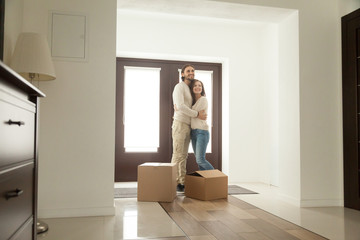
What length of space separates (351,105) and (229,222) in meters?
1.72

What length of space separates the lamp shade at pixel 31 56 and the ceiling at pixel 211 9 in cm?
104

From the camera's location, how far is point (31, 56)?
2.28m

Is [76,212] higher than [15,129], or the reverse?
[15,129]

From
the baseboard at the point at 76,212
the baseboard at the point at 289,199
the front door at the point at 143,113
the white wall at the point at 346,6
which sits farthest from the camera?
the front door at the point at 143,113

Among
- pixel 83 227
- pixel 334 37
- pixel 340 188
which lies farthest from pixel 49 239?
pixel 334 37

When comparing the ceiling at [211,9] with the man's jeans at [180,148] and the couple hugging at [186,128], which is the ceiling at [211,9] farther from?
the man's jeans at [180,148]

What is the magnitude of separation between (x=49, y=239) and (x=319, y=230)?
184 cm

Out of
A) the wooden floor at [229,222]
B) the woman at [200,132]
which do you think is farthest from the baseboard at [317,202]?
the woman at [200,132]

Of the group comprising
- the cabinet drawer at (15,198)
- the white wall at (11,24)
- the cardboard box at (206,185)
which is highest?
the white wall at (11,24)

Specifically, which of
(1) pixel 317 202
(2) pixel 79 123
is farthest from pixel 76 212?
(1) pixel 317 202

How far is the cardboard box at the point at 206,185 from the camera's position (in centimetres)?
340

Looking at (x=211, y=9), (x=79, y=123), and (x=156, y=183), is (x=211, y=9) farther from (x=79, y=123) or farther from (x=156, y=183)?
(x=156, y=183)

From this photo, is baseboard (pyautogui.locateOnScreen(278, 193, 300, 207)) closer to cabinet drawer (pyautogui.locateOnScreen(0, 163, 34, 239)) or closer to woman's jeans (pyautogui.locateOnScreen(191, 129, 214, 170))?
woman's jeans (pyautogui.locateOnScreen(191, 129, 214, 170))

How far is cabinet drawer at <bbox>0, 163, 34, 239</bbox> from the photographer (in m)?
1.02
